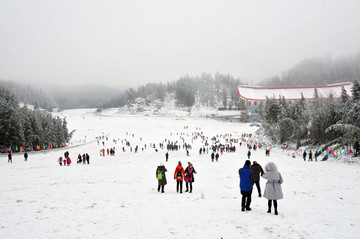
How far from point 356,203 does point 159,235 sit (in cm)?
792

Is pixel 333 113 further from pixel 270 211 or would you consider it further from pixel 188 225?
pixel 188 225

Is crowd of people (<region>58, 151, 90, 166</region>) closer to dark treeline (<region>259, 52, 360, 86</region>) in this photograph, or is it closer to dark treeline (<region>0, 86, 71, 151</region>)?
dark treeline (<region>0, 86, 71, 151</region>)

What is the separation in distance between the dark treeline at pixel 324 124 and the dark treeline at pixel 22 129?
44.0m

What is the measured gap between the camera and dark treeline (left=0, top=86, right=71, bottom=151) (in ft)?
104

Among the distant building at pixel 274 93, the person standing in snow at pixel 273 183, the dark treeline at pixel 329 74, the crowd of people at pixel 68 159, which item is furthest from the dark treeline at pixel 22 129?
the dark treeline at pixel 329 74

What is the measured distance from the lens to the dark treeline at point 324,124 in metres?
22.4

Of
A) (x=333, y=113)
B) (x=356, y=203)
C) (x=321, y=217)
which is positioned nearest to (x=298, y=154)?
(x=333, y=113)

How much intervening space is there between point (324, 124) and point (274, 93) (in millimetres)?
95405

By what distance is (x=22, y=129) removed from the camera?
Answer: 112ft

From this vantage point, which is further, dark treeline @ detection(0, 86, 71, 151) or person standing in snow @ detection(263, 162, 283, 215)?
dark treeline @ detection(0, 86, 71, 151)

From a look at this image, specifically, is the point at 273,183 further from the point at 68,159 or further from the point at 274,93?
the point at 274,93

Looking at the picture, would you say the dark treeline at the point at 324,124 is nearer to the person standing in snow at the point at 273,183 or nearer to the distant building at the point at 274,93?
the person standing in snow at the point at 273,183

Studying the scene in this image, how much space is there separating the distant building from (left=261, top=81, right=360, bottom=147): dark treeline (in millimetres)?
63198

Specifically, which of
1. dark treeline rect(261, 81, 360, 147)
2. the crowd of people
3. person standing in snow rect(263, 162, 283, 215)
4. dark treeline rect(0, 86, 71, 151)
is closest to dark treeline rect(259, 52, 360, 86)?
dark treeline rect(261, 81, 360, 147)
